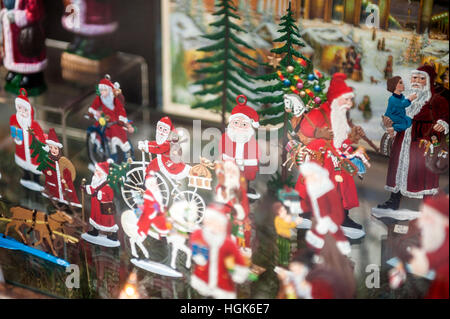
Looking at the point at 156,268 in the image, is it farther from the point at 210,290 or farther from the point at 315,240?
the point at 315,240

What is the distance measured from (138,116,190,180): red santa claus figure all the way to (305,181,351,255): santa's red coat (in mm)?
292

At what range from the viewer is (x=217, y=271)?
1673mm

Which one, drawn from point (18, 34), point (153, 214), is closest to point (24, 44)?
point (18, 34)

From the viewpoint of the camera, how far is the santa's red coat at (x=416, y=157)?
5.77 ft

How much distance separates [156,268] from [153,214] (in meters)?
0.14

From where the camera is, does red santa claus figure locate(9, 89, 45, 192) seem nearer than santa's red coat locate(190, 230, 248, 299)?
No

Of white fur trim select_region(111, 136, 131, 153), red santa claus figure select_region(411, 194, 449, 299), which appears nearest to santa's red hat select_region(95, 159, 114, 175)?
white fur trim select_region(111, 136, 131, 153)

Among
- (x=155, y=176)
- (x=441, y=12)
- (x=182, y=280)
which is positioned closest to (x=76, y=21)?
Result: (x=155, y=176)

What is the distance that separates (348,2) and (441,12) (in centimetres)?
24

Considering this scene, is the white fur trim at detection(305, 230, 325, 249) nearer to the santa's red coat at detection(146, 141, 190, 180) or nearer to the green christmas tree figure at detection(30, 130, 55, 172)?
the santa's red coat at detection(146, 141, 190, 180)

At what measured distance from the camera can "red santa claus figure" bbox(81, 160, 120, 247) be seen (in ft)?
5.97

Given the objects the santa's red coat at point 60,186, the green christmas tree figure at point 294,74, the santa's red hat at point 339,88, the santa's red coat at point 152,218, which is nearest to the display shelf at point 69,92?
the santa's red coat at point 60,186

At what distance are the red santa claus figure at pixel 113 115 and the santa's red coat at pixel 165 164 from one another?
171 mm
